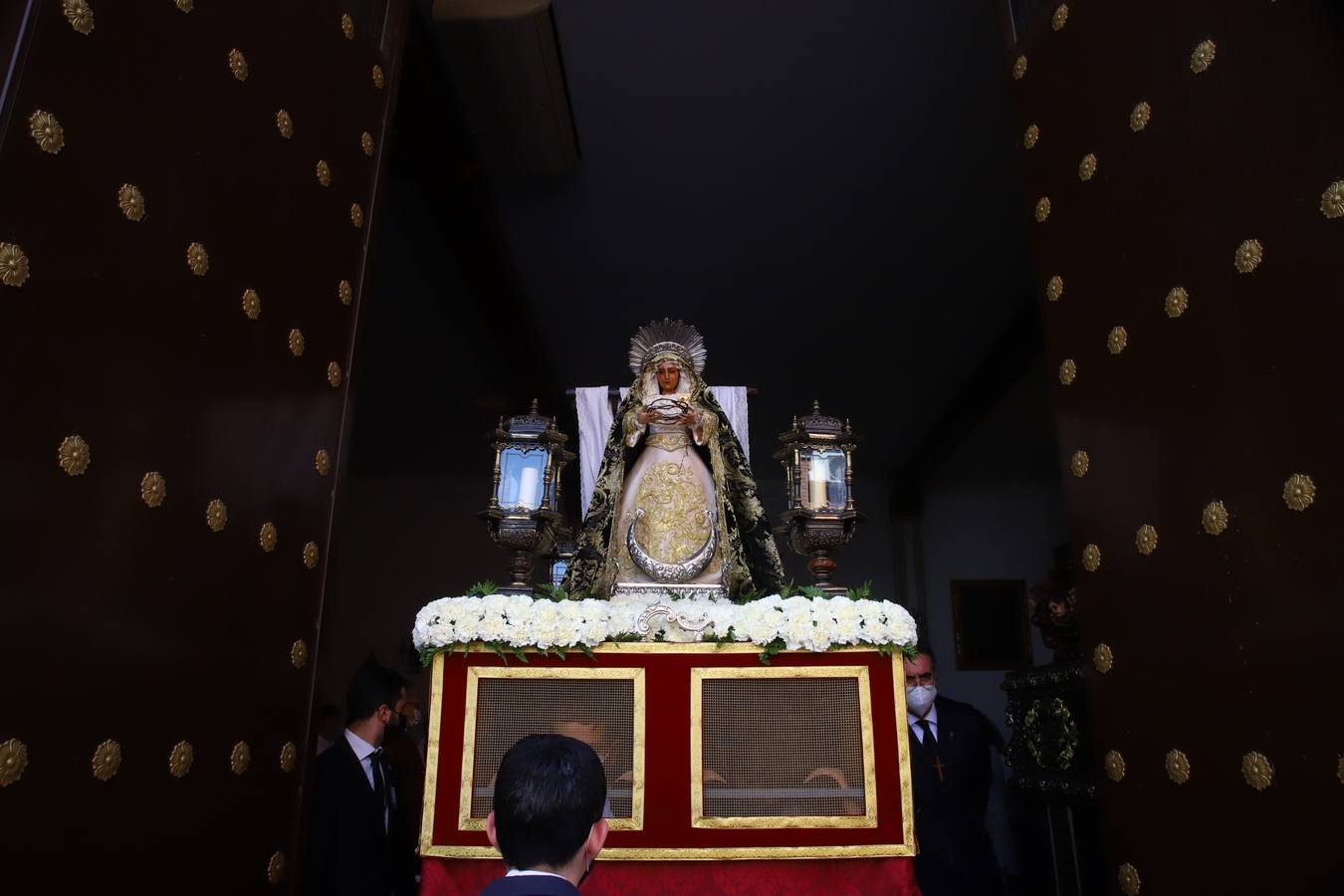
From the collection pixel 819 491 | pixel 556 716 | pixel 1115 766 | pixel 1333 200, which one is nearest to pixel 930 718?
pixel 819 491

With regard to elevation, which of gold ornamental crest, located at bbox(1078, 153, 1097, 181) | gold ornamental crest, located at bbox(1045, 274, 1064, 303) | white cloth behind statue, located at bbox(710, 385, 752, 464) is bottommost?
gold ornamental crest, located at bbox(1045, 274, 1064, 303)

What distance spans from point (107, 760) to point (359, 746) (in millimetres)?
1466

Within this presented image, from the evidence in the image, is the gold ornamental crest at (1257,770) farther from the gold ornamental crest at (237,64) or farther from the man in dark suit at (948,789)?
the gold ornamental crest at (237,64)

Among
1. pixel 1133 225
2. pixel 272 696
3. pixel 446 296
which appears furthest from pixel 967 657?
pixel 272 696

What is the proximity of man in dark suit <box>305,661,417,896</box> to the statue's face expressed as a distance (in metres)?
Result: 1.58

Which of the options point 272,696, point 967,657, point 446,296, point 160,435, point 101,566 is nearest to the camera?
point 101,566

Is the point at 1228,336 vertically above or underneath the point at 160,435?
above

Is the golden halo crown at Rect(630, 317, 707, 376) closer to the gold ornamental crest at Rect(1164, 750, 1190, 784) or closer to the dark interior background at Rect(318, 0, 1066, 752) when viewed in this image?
the dark interior background at Rect(318, 0, 1066, 752)

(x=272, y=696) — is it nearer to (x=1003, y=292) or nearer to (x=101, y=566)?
(x=101, y=566)

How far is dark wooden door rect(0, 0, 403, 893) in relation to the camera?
→ 5.71 ft

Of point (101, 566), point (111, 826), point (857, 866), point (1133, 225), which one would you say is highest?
point (1133, 225)

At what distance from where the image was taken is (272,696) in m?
2.51

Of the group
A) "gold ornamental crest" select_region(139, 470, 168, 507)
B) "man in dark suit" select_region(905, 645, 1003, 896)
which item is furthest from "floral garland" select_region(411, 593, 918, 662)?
"gold ornamental crest" select_region(139, 470, 168, 507)

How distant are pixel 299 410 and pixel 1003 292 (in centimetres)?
543
